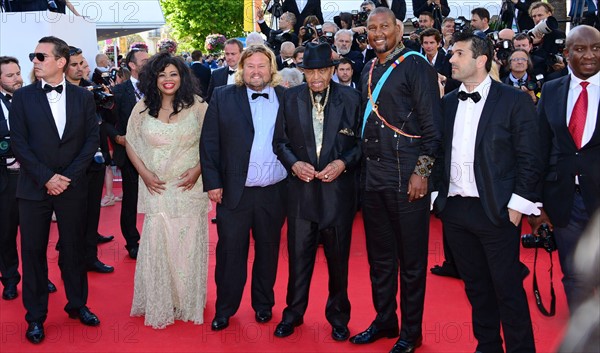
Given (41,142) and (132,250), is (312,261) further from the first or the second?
(132,250)

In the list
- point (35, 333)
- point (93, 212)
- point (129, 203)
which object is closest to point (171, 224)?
point (35, 333)

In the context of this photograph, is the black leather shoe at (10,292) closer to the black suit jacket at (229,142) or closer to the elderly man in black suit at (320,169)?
the black suit jacket at (229,142)

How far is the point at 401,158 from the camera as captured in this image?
4102 millimetres

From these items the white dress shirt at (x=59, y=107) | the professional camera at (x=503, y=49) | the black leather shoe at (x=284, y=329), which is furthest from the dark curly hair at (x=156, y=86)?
the professional camera at (x=503, y=49)

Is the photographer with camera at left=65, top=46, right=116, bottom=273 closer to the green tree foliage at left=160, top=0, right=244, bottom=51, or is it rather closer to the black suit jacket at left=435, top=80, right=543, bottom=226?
the black suit jacket at left=435, top=80, right=543, bottom=226

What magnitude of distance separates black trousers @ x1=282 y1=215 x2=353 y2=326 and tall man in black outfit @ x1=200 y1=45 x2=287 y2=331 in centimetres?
35

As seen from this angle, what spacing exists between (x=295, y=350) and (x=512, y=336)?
1.34m

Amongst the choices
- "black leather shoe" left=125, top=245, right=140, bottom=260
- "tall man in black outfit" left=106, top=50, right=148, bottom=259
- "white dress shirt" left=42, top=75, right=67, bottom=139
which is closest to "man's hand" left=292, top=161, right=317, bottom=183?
"white dress shirt" left=42, top=75, right=67, bottom=139

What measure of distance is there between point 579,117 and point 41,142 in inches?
131

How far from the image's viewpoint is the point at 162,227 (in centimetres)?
493

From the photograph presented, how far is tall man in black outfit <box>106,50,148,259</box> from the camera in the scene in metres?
6.35

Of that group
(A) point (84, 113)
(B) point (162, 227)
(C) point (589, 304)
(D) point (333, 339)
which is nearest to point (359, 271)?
(D) point (333, 339)

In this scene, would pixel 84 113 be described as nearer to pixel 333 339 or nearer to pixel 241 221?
pixel 241 221

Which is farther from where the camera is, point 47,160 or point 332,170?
point 47,160
